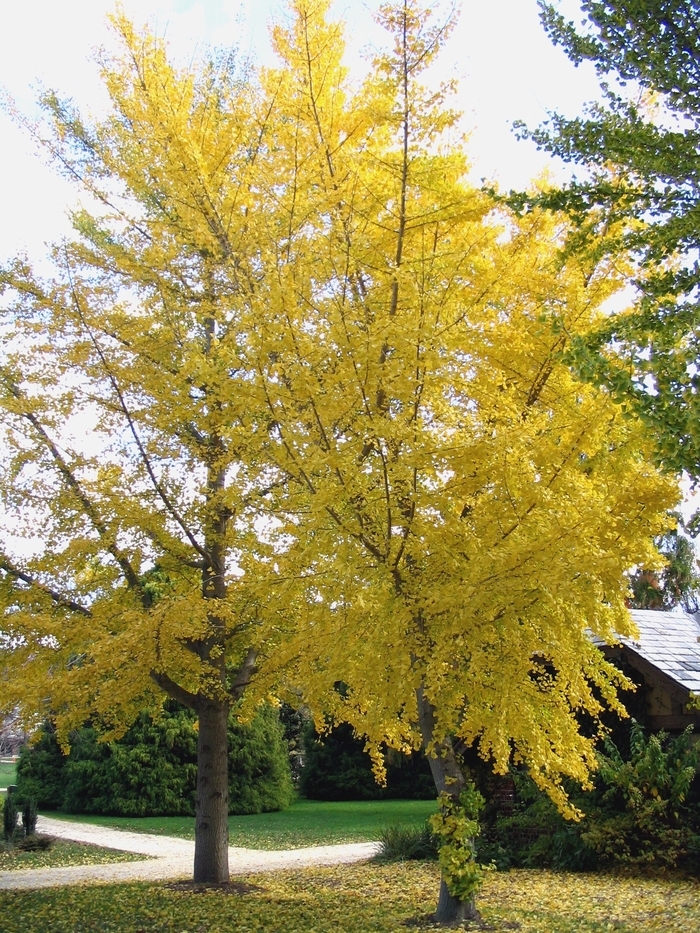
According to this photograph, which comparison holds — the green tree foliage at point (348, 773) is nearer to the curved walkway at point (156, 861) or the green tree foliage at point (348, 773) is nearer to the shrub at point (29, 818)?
the curved walkway at point (156, 861)

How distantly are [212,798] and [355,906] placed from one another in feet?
6.48

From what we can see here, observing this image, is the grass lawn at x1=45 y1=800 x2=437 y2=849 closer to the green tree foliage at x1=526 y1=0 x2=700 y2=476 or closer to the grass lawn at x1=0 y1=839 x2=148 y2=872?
the grass lawn at x1=0 y1=839 x2=148 y2=872

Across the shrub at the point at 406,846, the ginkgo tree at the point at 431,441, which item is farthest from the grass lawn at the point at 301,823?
the ginkgo tree at the point at 431,441

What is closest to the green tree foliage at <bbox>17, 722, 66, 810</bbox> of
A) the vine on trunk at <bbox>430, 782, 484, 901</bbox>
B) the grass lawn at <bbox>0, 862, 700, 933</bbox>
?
the grass lawn at <bbox>0, 862, 700, 933</bbox>

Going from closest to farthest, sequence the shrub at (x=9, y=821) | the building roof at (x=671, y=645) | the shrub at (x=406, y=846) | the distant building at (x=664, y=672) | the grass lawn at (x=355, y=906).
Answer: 1. the grass lawn at (x=355, y=906)
2. the distant building at (x=664, y=672)
3. the building roof at (x=671, y=645)
4. the shrub at (x=406, y=846)
5. the shrub at (x=9, y=821)

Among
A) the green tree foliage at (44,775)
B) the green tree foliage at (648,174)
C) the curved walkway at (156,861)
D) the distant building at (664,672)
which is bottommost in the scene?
the curved walkway at (156,861)

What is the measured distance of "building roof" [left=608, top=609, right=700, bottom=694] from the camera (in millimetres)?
10449

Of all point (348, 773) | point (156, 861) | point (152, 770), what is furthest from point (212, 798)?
point (348, 773)

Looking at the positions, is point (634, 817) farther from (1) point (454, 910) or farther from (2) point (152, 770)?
(2) point (152, 770)

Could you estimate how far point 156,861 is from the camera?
12.4 meters

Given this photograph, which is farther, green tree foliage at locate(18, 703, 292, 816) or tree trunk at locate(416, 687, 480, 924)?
green tree foliage at locate(18, 703, 292, 816)

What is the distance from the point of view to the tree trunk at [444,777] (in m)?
6.20

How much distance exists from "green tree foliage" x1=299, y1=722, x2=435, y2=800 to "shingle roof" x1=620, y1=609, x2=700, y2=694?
504 inches

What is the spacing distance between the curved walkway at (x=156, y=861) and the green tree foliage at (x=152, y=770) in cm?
279
